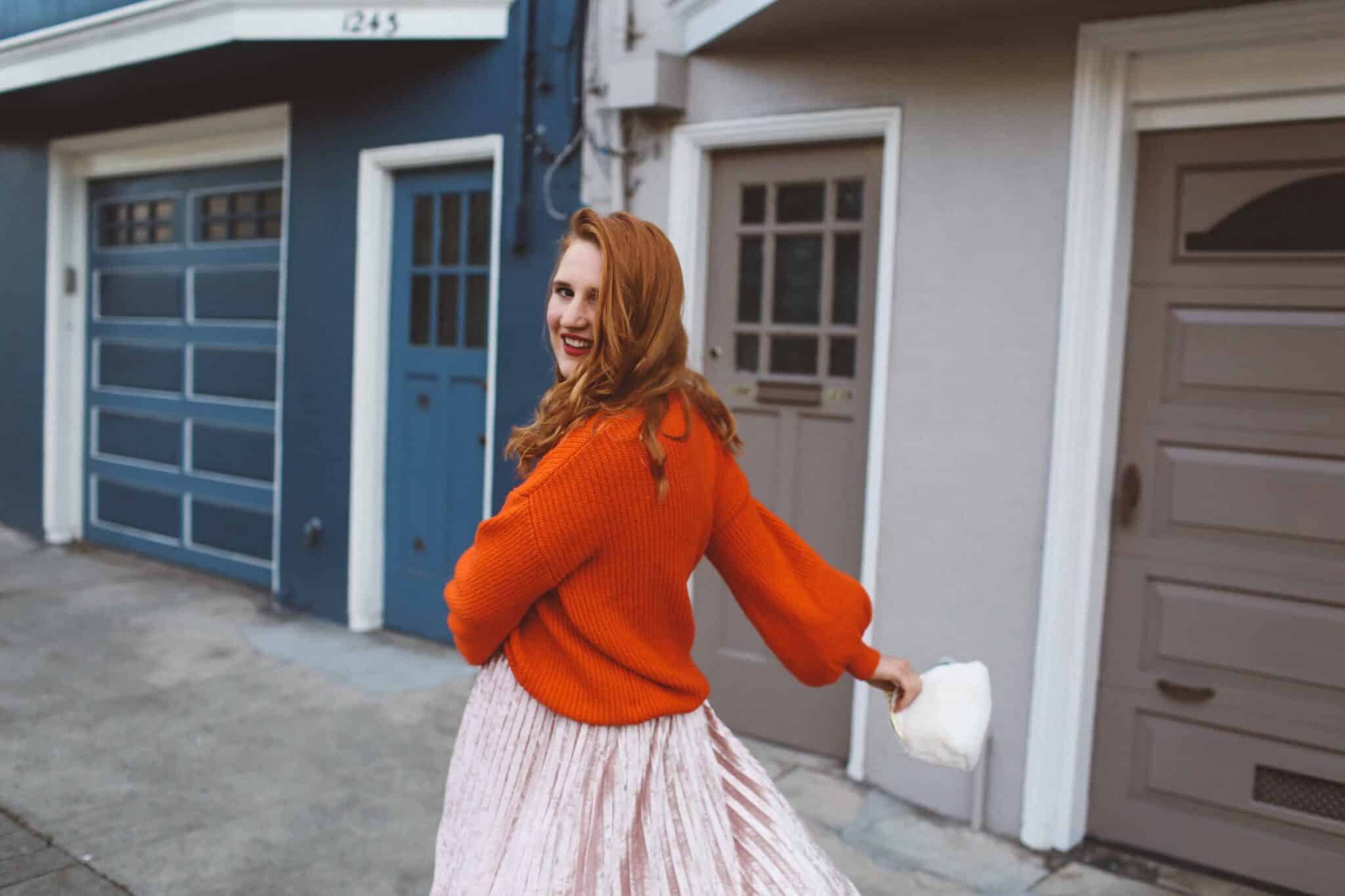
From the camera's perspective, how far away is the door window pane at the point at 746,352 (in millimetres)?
4875

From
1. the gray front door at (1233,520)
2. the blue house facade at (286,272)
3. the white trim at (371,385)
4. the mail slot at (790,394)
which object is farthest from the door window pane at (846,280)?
the white trim at (371,385)

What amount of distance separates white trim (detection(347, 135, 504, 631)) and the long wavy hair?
14.9ft

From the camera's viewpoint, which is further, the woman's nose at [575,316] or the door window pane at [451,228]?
the door window pane at [451,228]

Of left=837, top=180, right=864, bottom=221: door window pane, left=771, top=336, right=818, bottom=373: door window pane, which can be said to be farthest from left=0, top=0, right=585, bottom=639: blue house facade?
left=837, top=180, right=864, bottom=221: door window pane

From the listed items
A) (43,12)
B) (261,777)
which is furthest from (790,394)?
(43,12)

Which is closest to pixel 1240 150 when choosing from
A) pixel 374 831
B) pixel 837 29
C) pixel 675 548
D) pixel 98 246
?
pixel 837 29

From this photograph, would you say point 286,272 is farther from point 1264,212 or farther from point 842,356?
point 1264,212

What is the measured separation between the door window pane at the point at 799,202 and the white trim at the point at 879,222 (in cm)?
17

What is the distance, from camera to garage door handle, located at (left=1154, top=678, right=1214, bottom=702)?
12.4 feet

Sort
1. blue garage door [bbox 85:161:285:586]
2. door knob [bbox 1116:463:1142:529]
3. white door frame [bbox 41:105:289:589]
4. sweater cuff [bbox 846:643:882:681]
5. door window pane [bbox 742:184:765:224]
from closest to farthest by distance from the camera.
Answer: sweater cuff [bbox 846:643:882:681] → door knob [bbox 1116:463:1142:529] → door window pane [bbox 742:184:765:224] → blue garage door [bbox 85:161:285:586] → white door frame [bbox 41:105:289:589]

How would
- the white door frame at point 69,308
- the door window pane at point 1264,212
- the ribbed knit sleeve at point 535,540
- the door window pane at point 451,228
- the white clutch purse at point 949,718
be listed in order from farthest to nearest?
the white door frame at point 69,308 → the door window pane at point 451,228 → the door window pane at point 1264,212 → the white clutch purse at point 949,718 → the ribbed knit sleeve at point 535,540

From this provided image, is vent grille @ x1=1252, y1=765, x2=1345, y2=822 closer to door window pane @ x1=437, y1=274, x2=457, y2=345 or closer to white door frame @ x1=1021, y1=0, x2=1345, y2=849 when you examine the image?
white door frame @ x1=1021, y1=0, x2=1345, y2=849

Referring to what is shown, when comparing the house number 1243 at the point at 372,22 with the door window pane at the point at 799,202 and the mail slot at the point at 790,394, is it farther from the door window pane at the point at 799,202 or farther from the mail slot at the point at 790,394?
the mail slot at the point at 790,394

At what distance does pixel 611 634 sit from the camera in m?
1.91
